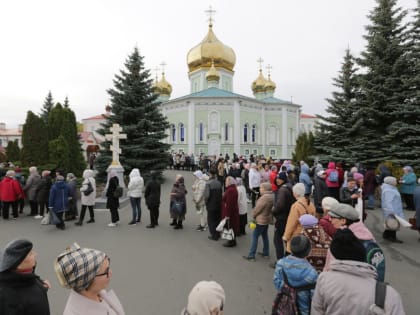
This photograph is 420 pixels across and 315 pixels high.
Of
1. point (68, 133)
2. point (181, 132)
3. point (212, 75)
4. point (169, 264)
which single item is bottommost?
point (169, 264)

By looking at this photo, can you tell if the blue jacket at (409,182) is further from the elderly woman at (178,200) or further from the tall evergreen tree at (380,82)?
the elderly woman at (178,200)

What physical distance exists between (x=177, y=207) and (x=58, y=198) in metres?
3.44

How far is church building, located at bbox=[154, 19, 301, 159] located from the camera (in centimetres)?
3566

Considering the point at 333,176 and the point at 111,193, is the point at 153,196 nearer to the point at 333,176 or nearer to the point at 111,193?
the point at 111,193

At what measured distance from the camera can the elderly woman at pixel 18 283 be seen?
204 cm

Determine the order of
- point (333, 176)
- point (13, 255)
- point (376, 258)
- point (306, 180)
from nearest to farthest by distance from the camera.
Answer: point (13, 255) → point (376, 258) → point (306, 180) → point (333, 176)

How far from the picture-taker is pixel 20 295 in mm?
2088

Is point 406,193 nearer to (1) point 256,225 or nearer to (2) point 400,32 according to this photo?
(1) point 256,225

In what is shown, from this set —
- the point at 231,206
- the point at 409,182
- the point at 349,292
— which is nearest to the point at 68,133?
the point at 231,206

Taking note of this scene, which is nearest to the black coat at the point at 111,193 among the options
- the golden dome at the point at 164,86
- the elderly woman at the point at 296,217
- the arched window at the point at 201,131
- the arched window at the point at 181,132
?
the elderly woman at the point at 296,217

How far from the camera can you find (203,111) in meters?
35.7

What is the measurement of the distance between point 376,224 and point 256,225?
215 inches

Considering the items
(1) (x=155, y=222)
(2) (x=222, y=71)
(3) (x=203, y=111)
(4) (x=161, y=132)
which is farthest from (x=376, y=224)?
(2) (x=222, y=71)

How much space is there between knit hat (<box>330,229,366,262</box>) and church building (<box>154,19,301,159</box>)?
33271 millimetres
